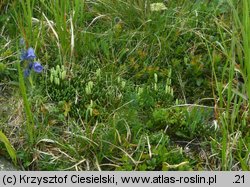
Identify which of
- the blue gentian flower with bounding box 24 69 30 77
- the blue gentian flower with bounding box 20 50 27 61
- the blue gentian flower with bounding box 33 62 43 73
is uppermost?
the blue gentian flower with bounding box 20 50 27 61

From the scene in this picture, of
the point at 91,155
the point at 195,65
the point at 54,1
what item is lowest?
the point at 91,155

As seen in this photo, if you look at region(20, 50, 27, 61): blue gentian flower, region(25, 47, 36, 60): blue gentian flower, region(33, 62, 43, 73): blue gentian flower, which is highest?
region(25, 47, 36, 60): blue gentian flower

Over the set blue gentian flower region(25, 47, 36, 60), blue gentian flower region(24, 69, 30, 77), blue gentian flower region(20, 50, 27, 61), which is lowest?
blue gentian flower region(24, 69, 30, 77)

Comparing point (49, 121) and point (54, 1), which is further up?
point (54, 1)

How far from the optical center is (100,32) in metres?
3.91

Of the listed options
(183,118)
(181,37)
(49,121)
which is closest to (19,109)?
(49,121)

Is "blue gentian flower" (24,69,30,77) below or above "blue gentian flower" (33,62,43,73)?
below

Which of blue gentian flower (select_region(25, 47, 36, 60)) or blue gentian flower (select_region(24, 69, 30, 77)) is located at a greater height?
blue gentian flower (select_region(25, 47, 36, 60))

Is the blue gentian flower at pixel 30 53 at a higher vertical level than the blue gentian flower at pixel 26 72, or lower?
higher

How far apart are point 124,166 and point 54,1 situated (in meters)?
1.16

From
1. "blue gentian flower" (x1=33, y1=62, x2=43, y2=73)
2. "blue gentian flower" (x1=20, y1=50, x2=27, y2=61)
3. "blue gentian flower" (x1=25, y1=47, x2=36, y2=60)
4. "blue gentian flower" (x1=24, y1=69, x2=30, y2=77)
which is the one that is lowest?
"blue gentian flower" (x1=24, y1=69, x2=30, y2=77)

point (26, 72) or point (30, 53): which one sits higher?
point (30, 53)

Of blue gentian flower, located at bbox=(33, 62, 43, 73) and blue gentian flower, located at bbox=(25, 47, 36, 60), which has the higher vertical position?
blue gentian flower, located at bbox=(25, 47, 36, 60)
